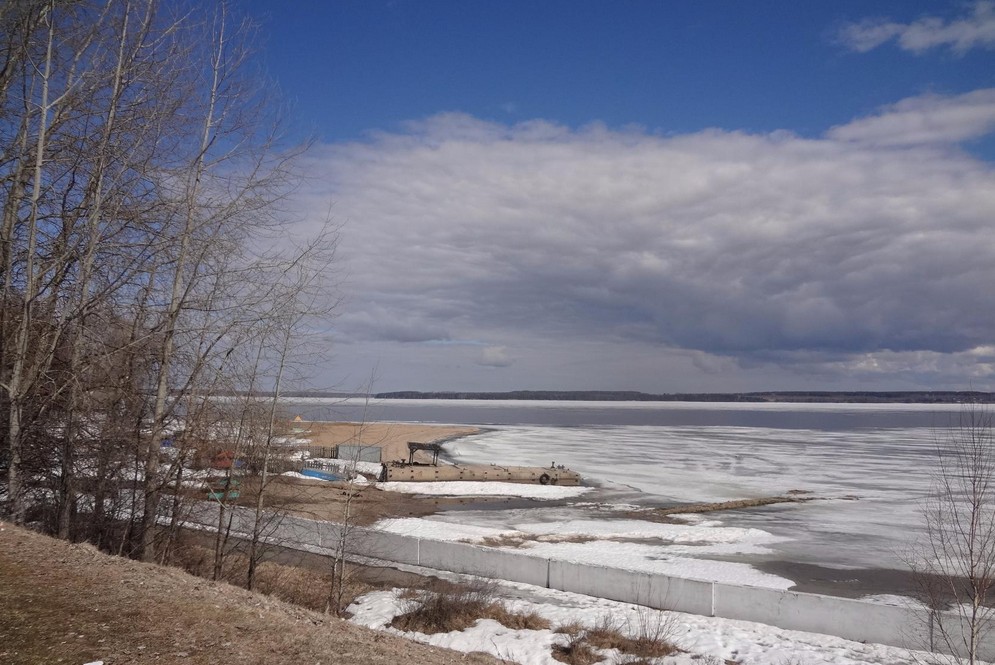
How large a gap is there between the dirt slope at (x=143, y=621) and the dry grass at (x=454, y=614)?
4.35m

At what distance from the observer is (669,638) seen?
43.8 feet

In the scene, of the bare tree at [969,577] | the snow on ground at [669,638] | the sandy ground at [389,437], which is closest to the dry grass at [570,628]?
the snow on ground at [669,638]

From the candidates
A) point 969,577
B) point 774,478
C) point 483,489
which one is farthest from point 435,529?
point 774,478

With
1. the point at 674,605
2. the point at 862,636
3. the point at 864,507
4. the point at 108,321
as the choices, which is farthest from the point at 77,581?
the point at 864,507

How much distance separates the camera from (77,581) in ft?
25.4

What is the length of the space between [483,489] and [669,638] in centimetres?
2387

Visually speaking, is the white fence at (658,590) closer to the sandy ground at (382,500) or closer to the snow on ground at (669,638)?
the snow on ground at (669,638)

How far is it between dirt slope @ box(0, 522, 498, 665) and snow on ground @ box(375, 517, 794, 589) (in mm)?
11079

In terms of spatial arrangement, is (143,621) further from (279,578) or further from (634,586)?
(634,586)

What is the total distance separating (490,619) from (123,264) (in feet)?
29.4

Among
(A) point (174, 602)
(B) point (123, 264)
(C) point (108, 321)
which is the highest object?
(B) point (123, 264)

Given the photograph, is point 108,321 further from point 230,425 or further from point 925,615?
point 925,615

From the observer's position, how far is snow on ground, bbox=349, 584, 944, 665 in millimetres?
12406

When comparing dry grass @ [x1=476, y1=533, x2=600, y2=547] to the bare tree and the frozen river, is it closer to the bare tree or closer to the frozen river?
the frozen river
